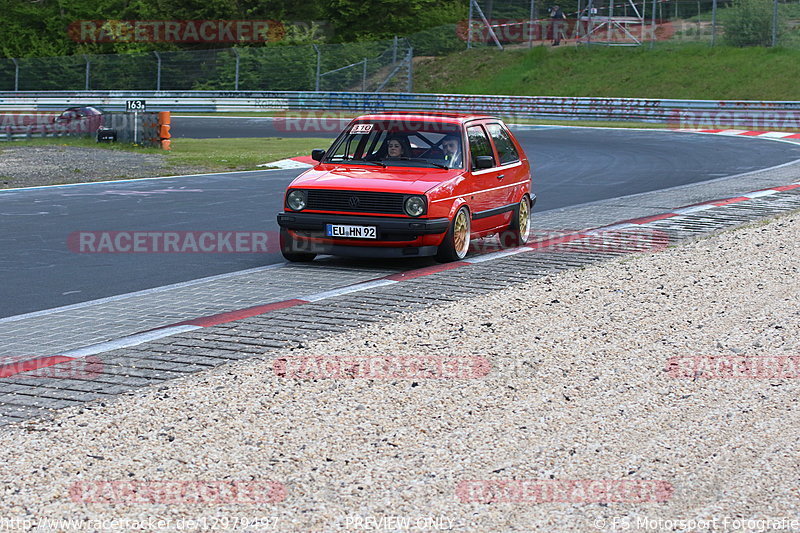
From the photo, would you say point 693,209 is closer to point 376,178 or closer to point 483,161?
point 483,161

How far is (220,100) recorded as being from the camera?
4925 cm

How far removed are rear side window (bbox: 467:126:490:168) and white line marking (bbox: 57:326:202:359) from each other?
15.5ft

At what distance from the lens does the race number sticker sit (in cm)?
1182

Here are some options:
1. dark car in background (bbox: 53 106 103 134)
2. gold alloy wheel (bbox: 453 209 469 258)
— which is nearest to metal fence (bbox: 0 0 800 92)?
dark car in background (bbox: 53 106 103 134)

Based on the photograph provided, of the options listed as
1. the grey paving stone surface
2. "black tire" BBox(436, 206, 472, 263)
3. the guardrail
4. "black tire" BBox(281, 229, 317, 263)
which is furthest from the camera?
the guardrail

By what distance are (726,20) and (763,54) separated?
2.83 m

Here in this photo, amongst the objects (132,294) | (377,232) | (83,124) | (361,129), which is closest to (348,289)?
(377,232)

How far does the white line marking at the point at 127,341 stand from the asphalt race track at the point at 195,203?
4.72ft

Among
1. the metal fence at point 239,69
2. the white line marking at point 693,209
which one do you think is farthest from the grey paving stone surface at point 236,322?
the metal fence at point 239,69

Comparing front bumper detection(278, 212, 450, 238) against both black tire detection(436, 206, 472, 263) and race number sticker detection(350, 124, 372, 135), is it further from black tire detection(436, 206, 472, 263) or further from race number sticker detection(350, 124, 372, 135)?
race number sticker detection(350, 124, 372, 135)

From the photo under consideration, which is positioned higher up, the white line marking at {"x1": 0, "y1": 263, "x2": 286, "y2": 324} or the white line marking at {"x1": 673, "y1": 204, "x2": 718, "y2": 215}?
the white line marking at {"x1": 673, "y1": 204, "x2": 718, "y2": 215}

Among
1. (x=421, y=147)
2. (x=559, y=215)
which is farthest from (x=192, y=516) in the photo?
(x=559, y=215)

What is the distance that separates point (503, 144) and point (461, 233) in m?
1.80

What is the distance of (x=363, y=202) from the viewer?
1072cm
